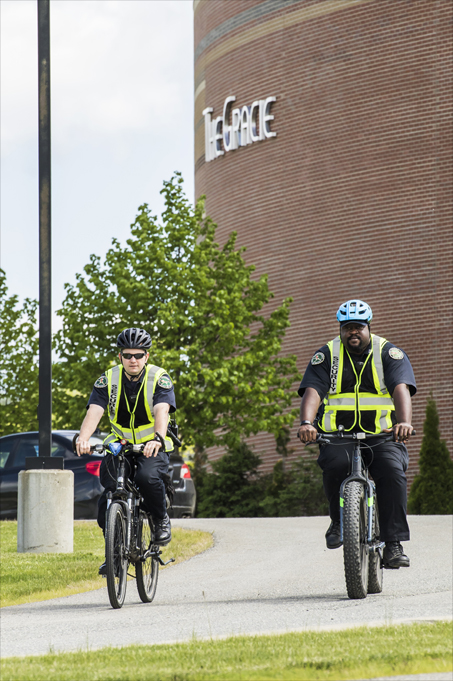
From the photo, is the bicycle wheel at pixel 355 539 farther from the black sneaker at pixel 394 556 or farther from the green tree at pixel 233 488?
the green tree at pixel 233 488

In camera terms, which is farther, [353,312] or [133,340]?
[133,340]

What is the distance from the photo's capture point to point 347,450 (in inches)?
312

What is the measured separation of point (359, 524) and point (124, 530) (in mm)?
1663

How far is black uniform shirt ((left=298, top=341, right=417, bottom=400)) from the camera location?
25.7 ft

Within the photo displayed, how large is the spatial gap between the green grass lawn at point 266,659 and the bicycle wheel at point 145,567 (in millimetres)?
2132

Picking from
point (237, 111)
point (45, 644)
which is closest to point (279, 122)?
point (237, 111)

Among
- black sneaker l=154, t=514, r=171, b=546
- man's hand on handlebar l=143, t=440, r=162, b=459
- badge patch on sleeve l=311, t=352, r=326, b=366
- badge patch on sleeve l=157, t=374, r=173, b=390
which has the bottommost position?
black sneaker l=154, t=514, r=171, b=546

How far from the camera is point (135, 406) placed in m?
8.22

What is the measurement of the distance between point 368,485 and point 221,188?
23.5 m

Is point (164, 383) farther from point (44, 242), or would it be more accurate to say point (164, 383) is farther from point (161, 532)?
point (44, 242)

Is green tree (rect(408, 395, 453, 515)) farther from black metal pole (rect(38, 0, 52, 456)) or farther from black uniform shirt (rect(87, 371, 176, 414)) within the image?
black uniform shirt (rect(87, 371, 176, 414))

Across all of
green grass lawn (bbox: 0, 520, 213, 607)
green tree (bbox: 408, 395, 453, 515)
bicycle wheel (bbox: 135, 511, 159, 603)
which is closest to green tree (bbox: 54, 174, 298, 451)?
green tree (bbox: 408, 395, 453, 515)

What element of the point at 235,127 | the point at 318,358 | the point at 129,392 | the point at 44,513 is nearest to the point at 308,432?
the point at 318,358

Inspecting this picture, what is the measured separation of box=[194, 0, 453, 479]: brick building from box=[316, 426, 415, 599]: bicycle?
16.8m
